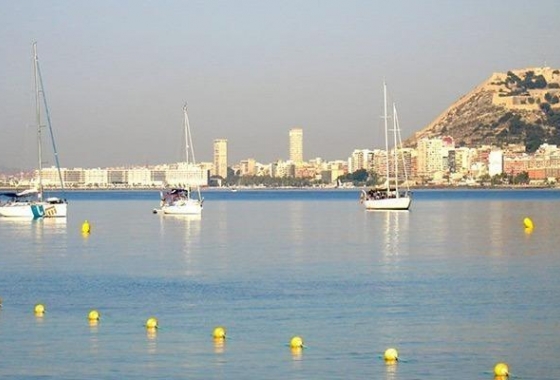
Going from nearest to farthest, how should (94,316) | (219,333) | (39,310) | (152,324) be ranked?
(219,333) < (152,324) < (94,316) < (39,310)

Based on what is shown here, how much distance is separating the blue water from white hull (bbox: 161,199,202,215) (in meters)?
31.7

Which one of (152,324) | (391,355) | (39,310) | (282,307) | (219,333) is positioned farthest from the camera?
(282,307)

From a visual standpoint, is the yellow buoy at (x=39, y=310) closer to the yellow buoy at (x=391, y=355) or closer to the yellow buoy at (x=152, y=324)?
the yellow buoy at (x=152, y=324)

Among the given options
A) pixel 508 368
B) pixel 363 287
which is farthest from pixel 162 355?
pixel 363 287

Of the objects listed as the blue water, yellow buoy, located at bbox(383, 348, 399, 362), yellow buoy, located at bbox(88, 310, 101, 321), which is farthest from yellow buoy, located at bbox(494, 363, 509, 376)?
yellow buoy, located at bbox(88, 310, 101, 321)

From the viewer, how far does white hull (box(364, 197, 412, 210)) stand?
95000 millimetres

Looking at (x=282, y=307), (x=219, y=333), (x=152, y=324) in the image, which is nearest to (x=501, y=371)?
(x=219, y=333)

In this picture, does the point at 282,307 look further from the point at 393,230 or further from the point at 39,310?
the point at 393,230

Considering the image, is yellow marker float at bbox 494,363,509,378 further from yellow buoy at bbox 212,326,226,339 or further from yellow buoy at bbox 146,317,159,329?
yellow buoy at bbox 146,317,159,329

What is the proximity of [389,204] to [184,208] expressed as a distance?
16.2m

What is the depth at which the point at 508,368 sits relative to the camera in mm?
22562

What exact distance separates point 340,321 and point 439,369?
601 cm

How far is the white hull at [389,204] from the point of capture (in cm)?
9500

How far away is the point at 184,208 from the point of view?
9150cm
